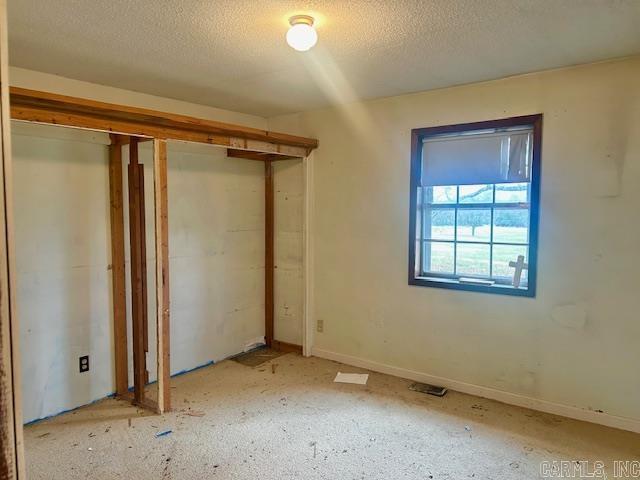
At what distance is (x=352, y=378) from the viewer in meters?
3.62

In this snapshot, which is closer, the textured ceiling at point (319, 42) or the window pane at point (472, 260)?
the textured ceiling at point (319, 42)

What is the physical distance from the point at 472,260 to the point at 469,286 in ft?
0.72

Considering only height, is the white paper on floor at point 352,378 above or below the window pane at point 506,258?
below

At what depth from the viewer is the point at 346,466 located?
2373 mm

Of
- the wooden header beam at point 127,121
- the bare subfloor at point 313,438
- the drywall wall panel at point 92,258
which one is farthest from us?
the drywall wall panel at point 92,258

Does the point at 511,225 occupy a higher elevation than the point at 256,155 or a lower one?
lower

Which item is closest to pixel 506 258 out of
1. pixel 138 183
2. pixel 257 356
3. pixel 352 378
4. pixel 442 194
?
pixel 442 194

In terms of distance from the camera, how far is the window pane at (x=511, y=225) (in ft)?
10.2

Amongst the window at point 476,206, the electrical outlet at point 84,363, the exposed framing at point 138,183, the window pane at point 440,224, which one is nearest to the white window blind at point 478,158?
the window at point 476,206

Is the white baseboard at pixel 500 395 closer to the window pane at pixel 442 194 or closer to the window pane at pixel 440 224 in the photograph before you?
the window pane at pixel 440 224

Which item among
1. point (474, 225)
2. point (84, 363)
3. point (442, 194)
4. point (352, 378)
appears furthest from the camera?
point (352, 378)

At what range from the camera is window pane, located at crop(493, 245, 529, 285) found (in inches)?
123

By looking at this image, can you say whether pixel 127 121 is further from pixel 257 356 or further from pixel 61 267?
pixel 257 356

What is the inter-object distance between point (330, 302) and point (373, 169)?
1.30 meters
